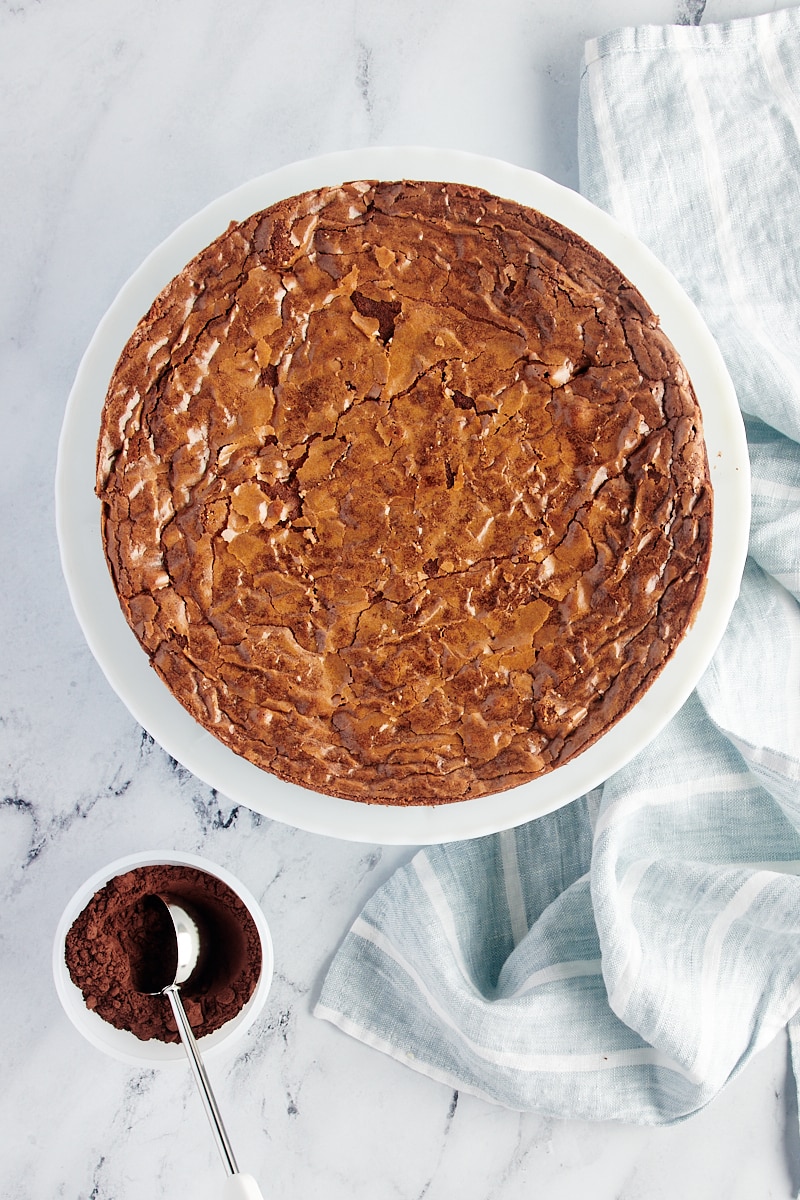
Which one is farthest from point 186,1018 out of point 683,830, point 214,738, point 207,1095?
point 683,830

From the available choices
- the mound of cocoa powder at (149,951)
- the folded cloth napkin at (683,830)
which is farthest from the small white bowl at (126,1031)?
the folded cloth napkin at (683,830)

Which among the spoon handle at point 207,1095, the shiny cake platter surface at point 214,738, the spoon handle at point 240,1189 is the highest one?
the shiny cake platter surface at point 214,738

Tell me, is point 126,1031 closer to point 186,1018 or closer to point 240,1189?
point 186,1018

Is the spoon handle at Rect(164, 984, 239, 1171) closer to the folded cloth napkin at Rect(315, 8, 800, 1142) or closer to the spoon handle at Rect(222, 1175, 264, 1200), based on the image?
the spoon handle at Rect(222, 1175, 264, 1200)

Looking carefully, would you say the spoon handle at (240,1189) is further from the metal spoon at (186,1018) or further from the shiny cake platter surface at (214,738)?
the shiny cake platter surface at (214,738)

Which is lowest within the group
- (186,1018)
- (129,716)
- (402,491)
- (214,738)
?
(186,1018)

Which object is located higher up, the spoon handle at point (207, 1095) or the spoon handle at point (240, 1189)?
the spoon handle at point (207, 1095)

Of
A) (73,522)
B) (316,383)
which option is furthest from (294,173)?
(73,522)
